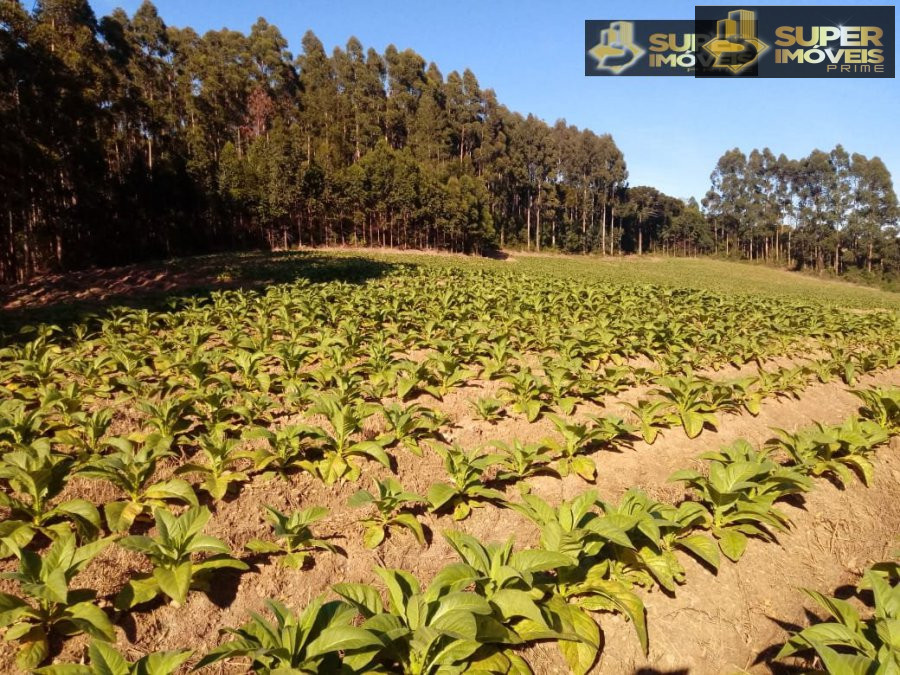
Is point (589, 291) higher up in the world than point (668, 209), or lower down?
lower down

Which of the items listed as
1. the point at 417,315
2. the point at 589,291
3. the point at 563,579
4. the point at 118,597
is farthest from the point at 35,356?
the point at 589,291

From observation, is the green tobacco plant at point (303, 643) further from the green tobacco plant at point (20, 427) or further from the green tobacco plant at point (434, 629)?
the green tobacco plant at point (20, 427)

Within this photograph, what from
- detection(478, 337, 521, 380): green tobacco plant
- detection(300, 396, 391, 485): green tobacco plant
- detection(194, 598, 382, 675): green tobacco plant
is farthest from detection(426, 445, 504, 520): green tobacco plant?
detection(478, 337, 521, 380): green tobacco plant

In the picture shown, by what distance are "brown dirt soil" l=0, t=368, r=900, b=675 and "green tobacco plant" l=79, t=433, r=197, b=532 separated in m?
0.24

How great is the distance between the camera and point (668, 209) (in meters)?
111

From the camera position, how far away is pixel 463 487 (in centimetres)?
440

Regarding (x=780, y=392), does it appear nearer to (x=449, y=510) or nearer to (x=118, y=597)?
(x=449, y=510)

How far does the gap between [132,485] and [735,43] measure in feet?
165

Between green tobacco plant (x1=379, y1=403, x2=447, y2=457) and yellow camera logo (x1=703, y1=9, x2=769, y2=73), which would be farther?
yellow camera logo (x1=703, y1=9, x2=769, y2=73)

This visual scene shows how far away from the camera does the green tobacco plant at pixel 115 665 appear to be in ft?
7.01

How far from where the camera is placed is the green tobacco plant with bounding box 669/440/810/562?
159 inches

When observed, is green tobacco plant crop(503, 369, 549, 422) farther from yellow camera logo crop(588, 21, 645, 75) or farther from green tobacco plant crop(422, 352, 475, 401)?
yellow camera logo crop(588, 21, 645, 75)

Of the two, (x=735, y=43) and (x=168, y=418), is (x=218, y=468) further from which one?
(x=735, y=43)

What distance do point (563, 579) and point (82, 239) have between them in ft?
125
